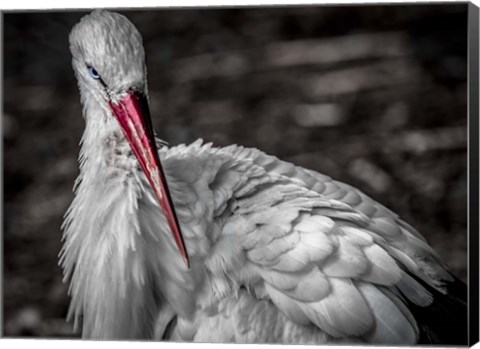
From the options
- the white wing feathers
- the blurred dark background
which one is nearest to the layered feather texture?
the white wing feathers

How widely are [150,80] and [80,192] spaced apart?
0.44 meters

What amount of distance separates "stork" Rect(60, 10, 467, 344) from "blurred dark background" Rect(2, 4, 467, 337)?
20cm

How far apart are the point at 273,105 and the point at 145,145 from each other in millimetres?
561

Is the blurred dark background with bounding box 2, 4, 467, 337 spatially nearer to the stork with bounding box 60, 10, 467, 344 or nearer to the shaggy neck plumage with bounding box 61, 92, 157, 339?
the stork with bounding box 60, 10, 467, 344

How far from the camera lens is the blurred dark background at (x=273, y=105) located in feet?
7.59

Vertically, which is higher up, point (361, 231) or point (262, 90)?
point (262, 90)

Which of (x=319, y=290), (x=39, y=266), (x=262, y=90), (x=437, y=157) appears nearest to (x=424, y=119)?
(x=437, y=157)

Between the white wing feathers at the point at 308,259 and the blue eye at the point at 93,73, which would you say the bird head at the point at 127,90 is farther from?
the white wing feathers at the point at 308,259

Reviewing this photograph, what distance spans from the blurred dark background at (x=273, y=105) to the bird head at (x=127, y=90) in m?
0.34

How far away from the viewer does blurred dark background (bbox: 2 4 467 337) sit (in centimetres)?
231

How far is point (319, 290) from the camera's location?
197 centimetres

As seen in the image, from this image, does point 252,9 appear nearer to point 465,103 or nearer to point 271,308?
point 465,103

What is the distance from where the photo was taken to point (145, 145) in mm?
2043

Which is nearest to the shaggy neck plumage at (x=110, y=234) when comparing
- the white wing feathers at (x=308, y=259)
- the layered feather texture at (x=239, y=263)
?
the layered feather texture at (x=239, y=263)
